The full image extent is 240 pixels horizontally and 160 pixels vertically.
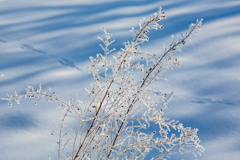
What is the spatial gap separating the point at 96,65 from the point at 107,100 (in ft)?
0.90

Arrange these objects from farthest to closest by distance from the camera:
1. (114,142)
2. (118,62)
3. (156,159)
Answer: (114,142) → (156,159) → (118,62)

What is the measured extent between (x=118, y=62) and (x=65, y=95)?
429cm

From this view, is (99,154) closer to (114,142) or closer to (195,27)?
(114,142)

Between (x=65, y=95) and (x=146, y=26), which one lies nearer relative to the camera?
(x=146, y=26)

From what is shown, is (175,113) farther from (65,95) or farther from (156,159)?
(156,159)

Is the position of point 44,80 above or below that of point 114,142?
above

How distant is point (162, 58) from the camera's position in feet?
5.48

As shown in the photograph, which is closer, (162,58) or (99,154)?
(99,154)

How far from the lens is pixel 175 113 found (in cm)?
507

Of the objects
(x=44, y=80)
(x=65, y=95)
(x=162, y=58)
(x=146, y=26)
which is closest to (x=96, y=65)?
(x=146, y=26)

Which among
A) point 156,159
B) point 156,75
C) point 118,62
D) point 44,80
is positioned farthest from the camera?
point 44,80

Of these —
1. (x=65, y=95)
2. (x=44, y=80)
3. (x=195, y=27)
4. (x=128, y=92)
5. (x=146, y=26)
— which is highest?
(x=44, y=80)

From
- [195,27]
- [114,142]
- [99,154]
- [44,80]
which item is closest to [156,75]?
[195,27]


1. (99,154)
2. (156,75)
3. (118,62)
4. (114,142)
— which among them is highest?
(156,75)
